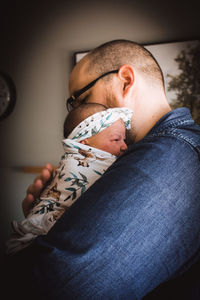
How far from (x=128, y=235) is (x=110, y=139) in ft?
2.22

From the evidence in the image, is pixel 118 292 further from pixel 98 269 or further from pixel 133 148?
pixel 133 148

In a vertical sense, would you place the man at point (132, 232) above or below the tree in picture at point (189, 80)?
below

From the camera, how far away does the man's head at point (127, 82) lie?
874 mm

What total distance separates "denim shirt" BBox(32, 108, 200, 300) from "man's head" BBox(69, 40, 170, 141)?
0.47 meters

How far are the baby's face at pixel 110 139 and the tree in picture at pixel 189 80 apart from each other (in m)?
0.96

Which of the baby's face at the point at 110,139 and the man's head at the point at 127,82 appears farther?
the baby's face at the point at 110,139

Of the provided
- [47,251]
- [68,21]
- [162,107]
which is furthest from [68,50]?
[47,251]

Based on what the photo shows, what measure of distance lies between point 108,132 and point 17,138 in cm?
160

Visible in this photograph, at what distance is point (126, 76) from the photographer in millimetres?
893

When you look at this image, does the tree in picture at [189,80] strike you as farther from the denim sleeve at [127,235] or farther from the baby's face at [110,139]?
the denim sleeve at [127,235]

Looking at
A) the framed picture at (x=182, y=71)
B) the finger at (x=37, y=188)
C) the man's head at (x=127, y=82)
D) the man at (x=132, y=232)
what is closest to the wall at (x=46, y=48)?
the framed picture at (x=182, y=71)

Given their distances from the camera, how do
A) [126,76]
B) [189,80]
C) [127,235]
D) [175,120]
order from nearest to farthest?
[127,235], [175,120], [126,76], [189,80]

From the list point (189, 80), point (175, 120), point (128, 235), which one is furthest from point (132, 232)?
point (189, 80)

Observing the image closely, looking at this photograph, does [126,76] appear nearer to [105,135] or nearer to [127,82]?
[127,82]
